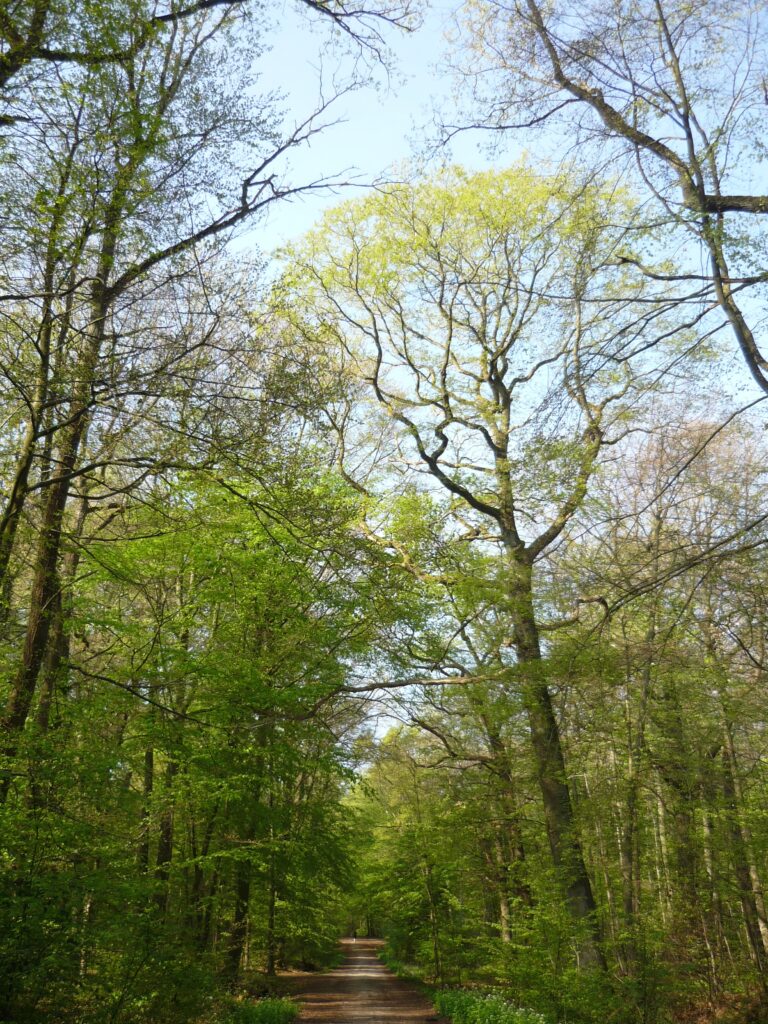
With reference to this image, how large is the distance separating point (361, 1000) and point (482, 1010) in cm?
820

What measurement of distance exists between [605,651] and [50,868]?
7.00 metres

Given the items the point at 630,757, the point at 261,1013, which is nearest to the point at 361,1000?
the point at 261,1013

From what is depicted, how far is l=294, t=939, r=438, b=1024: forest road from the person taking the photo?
1327cm

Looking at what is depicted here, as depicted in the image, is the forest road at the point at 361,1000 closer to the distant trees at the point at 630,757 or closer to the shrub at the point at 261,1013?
the shrub at the point at 261,1013

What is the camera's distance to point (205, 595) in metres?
10.5

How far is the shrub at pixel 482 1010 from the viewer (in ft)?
29.3

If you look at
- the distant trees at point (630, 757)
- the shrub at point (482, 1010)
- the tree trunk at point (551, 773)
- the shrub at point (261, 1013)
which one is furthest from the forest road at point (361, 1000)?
the tree trunk at point (551, 773)

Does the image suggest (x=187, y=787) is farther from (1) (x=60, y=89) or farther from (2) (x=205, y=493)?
(1) (x=60, y=89)

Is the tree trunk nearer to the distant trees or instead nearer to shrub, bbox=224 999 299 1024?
the distant trees

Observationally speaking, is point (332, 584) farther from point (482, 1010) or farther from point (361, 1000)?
point (361, 1000)

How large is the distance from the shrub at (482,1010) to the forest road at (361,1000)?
1.36 ft

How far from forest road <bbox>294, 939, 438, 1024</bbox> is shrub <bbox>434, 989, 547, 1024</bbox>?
0.42 meters

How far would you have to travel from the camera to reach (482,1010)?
10.2 m

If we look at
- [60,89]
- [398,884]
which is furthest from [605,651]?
[398,884]
